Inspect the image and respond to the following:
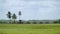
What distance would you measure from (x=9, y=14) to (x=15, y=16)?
9.45ft

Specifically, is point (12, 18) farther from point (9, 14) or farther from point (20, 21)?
point (20, 21)

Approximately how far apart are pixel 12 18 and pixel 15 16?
2.62 metres

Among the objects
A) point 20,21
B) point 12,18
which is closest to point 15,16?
point 12,18

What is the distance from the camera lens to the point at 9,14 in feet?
242

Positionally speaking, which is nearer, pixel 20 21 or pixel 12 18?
pixel 20 21

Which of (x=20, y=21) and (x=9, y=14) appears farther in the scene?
(x=9, y=14)

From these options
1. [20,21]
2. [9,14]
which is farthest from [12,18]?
[20,21]

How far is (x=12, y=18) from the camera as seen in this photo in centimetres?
7462

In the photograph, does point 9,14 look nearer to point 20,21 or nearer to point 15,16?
point 15,16

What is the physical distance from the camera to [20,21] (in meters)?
62.3

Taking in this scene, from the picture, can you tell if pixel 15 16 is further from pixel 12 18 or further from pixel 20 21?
pixel 20 21

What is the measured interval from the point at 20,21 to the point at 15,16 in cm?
1056

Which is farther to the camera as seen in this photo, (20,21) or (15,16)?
→ (15,16)

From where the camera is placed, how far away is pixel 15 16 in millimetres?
72500
